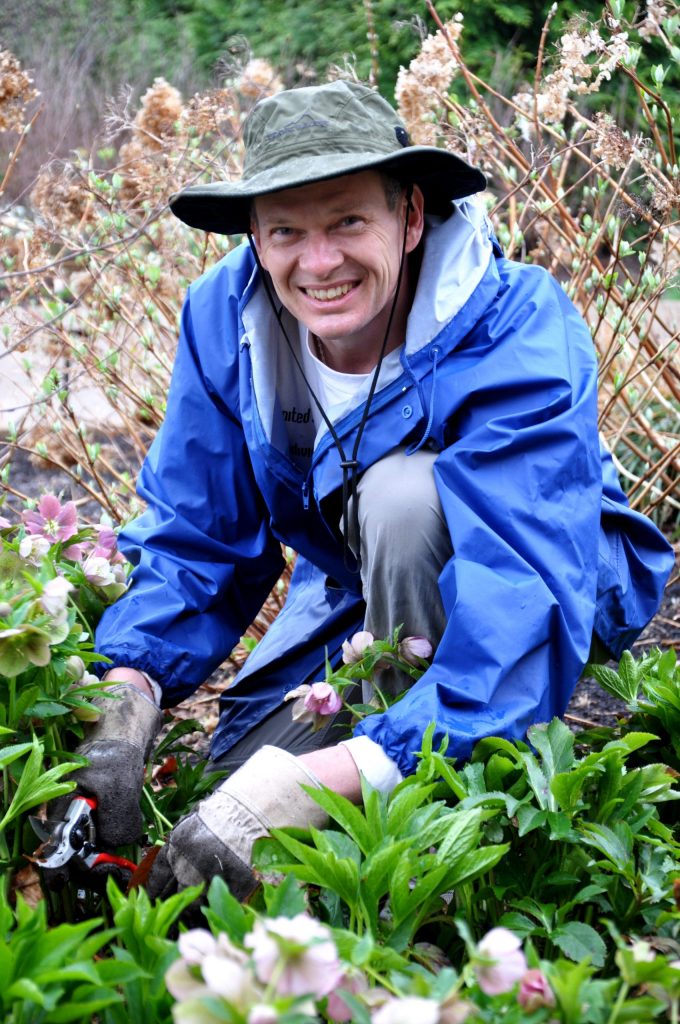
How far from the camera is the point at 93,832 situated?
1912mm

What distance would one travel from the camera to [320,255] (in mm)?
2150

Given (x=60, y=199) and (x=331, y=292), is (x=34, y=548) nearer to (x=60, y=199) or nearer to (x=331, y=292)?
(x=331, y=292)

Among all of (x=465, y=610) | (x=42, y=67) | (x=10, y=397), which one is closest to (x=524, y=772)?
(x=465, y=610)

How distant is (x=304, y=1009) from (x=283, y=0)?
973cm

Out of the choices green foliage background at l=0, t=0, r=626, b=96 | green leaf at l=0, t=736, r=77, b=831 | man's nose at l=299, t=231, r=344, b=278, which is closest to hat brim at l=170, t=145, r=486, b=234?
man's nose at l=299, t=231, r=344, b=278

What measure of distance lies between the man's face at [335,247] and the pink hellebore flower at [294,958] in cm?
132

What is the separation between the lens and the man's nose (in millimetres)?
2148

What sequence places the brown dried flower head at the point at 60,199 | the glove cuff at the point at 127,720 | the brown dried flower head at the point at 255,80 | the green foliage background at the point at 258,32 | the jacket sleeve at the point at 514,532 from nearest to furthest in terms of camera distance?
the jacket sleeve at the point at 514,532 < the glove cuff at the point at 127,720 < the brown dried flower head at the point at 60,199 < the brown dried flower head at the point at 255,80 < the green foliage background at the point at 258,32

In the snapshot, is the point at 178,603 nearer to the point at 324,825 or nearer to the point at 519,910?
the point at 324,825

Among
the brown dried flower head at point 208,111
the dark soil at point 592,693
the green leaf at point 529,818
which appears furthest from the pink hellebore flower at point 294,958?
the brown dried flower head at point 208,111

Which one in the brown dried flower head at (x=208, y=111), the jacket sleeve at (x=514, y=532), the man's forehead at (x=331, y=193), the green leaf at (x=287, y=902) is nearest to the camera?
the green leaf at (x=287, y=902)

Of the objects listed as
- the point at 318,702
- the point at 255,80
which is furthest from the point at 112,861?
the point at 255,80

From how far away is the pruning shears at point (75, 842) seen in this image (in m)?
Result: 1.76

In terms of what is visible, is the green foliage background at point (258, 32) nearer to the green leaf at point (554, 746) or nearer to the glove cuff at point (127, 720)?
the glove cuff at point (127, 720)
